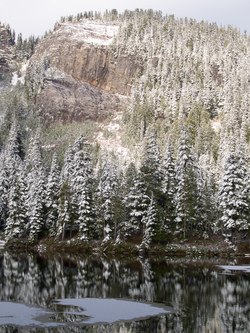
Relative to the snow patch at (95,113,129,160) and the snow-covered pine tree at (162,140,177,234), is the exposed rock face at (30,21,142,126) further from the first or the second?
the snow-covered pine tree at (162,140,177,234)

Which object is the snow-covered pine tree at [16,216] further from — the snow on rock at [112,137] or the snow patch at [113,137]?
the snow on rock at [112,137]

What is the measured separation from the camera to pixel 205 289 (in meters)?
24.9

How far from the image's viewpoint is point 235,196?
50219 millimetres

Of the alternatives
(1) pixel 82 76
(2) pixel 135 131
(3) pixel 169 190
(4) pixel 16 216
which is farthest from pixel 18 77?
(3) pixel 169 190

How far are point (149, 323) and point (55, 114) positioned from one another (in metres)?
148

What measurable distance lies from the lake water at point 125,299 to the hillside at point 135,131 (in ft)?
59.3

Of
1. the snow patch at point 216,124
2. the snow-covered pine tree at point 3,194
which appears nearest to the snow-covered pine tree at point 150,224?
the snow-covered pine tree at point 3,194

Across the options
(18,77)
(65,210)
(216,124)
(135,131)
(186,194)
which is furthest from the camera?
(18,77)

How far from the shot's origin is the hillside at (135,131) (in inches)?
2098

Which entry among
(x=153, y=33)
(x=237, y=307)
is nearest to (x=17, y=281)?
(x=237, y=307)

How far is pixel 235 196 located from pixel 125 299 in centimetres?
3223

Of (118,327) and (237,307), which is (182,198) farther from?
(118,327)

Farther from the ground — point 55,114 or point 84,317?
point 55,114

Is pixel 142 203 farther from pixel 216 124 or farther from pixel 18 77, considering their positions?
pixel 18 77
